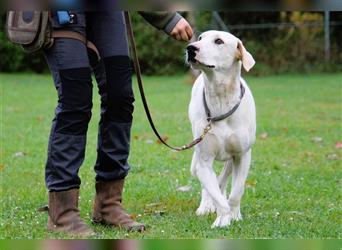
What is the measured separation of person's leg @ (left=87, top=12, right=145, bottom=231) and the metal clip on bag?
33cm

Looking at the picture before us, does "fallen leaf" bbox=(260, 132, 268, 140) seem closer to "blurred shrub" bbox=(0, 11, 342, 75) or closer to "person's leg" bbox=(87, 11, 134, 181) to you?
"person's leg" bbox=(87, 11, 134, 181)

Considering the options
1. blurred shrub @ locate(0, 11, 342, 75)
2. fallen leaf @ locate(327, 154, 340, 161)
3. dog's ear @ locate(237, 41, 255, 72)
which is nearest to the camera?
dog's ear @ locate(237, 41, 255, 72)

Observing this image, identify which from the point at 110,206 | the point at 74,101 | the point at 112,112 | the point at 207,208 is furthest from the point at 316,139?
the point at 74,101

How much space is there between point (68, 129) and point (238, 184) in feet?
4.23

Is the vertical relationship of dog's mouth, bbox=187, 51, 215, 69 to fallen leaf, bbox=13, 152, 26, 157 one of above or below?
above

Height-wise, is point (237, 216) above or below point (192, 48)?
below

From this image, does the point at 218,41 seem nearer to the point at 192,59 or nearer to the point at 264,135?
the point at 192,59

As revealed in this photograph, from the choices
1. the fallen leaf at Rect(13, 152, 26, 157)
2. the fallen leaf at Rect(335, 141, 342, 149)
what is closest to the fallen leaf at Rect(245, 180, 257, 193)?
the fallen leaf at Rect(335, 141, 342, 149)

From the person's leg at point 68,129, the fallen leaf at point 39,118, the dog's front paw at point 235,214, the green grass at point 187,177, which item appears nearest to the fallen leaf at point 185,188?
the green grass at point 187,177

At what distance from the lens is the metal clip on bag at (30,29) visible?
Result: 149 inches

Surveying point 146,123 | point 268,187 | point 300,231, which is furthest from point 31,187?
point 146,123

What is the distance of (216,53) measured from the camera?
456cm

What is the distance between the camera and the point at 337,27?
22375 millimetres

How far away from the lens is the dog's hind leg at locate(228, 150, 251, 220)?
4.68 m
